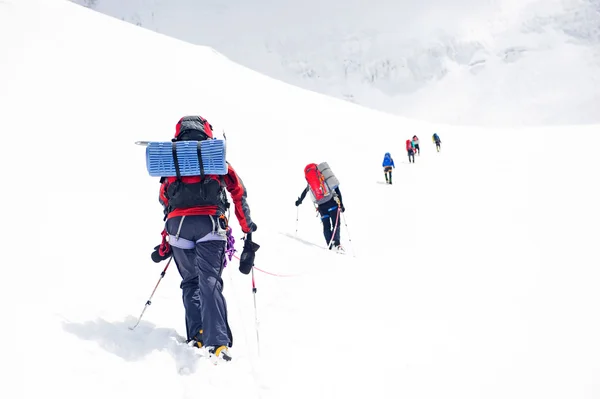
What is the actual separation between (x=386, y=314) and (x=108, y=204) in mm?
5879

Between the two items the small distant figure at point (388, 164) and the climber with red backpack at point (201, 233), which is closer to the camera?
the climber with red backpack at point (201, 233)

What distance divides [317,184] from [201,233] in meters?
6.44

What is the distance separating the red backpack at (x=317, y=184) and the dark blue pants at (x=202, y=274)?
245 inches

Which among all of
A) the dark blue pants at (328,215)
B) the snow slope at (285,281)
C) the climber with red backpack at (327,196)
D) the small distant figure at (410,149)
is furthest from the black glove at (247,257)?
the small distant figure at (410,149)

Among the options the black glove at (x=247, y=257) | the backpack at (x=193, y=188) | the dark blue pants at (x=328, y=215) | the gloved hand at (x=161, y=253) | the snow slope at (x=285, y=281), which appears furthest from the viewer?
the dark blue pants at (x=328, y=215)

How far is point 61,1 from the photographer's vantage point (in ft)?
98.5

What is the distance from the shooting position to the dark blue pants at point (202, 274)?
401 centimetres

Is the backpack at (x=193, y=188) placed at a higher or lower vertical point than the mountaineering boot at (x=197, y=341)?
higher

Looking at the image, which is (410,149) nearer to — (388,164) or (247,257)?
(388,164)

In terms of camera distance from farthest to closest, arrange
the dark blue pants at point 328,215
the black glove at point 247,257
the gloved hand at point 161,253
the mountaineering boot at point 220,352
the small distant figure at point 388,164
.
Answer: the small distant figure at point 388,164 → the dark blue pants at point 328,215 → the gloved hand at point 161,253 → the black glove at point 247,257 → the mountaineering boot at point 220,352

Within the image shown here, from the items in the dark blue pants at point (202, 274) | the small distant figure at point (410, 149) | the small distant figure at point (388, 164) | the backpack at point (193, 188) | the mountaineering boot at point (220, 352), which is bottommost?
the mountaineering boot at point (220, 352)

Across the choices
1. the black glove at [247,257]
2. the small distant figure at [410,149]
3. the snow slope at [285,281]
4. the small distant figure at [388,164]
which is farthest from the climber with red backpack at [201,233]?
the small distant figure at [410,149]

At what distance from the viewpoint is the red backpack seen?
33.8 feet

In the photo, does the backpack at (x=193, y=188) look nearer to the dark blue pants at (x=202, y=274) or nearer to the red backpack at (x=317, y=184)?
the dark blue pants at (x=202, y=274)
